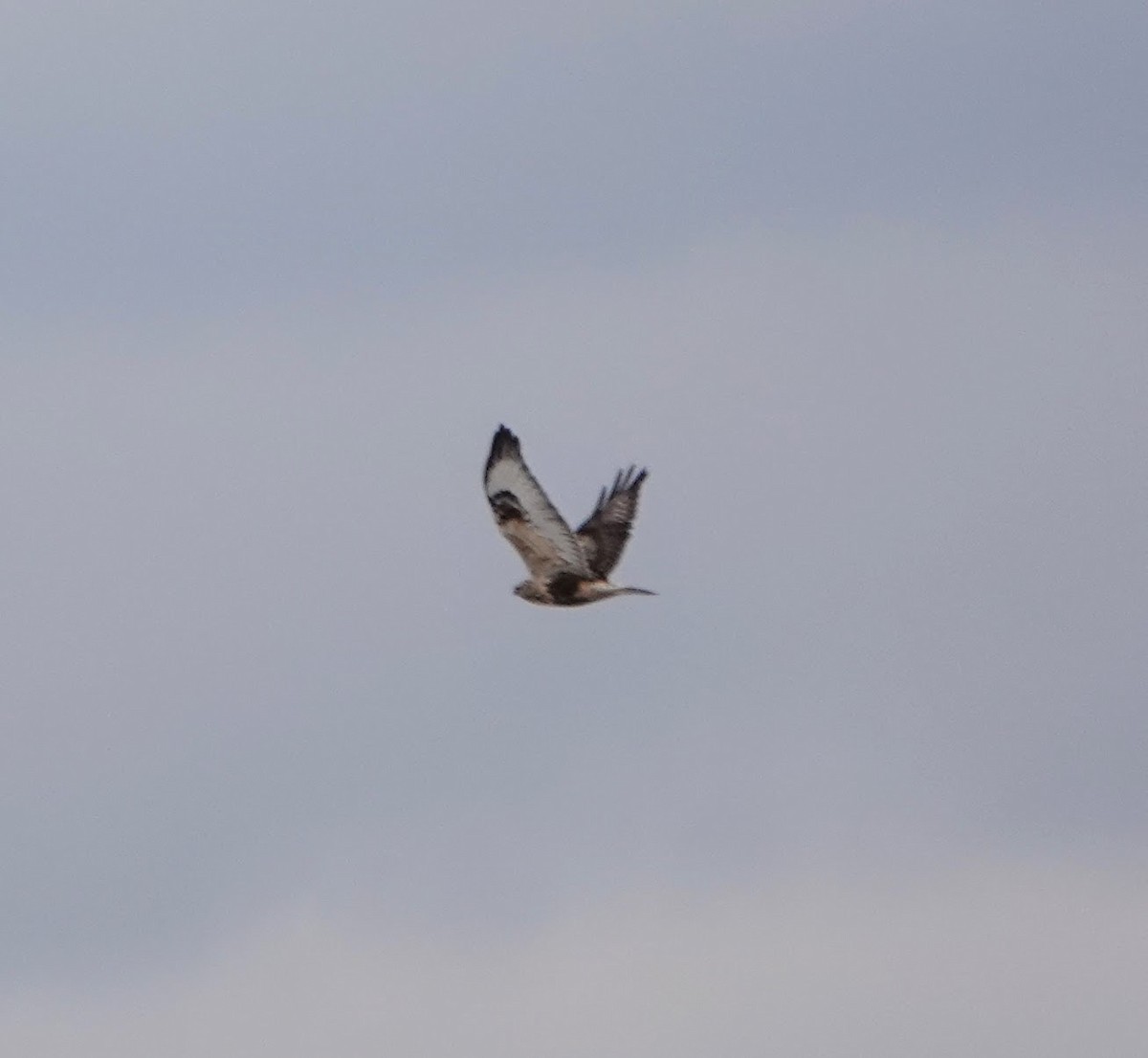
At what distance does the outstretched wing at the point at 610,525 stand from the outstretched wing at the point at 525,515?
109 centimetres

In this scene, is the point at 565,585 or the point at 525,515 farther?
the point at 565,585

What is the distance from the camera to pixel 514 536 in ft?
308

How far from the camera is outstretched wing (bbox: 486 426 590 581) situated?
9381cm

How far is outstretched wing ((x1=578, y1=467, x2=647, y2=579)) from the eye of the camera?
314 feet

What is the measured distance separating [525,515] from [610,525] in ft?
9.47

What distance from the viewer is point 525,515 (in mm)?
93812

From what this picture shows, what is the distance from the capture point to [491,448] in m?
94.2

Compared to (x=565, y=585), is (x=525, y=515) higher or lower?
higher

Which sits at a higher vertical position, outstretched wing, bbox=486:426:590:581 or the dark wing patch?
outstretched wing, bbox=486:426:590:581

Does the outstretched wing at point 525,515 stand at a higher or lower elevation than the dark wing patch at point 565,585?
higher

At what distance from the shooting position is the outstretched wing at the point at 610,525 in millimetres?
95625

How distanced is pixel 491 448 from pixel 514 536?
114 cm

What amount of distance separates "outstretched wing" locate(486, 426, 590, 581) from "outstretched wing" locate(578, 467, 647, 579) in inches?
43.1

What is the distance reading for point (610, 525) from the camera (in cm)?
9650
